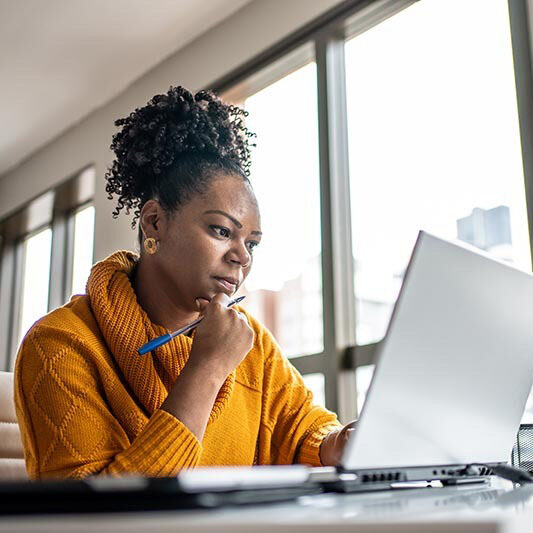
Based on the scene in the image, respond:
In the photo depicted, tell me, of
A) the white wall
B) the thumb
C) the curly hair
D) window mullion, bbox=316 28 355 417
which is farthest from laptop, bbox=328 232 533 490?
the white wall

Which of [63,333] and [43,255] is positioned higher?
[43,255]

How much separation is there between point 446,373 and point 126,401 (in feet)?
Result: 1.96

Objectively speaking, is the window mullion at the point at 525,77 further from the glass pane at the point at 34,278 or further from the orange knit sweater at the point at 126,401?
the glass pane at the point at 34,278

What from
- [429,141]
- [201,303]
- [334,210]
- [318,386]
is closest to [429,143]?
[429,141]

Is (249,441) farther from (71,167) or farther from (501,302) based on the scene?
(71,167)

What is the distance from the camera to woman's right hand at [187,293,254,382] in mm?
1179

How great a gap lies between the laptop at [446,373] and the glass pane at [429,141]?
3.98ft

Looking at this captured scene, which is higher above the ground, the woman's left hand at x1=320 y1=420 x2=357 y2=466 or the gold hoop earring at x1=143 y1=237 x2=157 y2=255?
the gold hoop earring at x1=143 y1=237 x2=157 y2=255

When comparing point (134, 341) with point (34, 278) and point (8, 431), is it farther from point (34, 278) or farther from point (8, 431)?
point (34, 278)

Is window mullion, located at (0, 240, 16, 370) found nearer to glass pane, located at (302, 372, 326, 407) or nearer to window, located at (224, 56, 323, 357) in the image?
window, located at (224, 56, 323, 357)

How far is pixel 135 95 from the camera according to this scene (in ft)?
11.7

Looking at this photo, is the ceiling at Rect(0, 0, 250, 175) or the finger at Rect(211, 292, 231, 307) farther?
the ceiling at Rect(0, 0, 250, 175)

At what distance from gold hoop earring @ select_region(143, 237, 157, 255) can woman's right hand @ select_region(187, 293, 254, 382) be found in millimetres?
255

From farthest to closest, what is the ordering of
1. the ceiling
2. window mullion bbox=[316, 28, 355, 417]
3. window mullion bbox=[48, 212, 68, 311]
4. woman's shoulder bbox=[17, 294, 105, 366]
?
window mullion bbox=[48, 212, 68, 311], the ceiling, window mullion bbox=[316, 28, 355, 417], woman's shoulder bbox=[17, 294, 105, 366]
